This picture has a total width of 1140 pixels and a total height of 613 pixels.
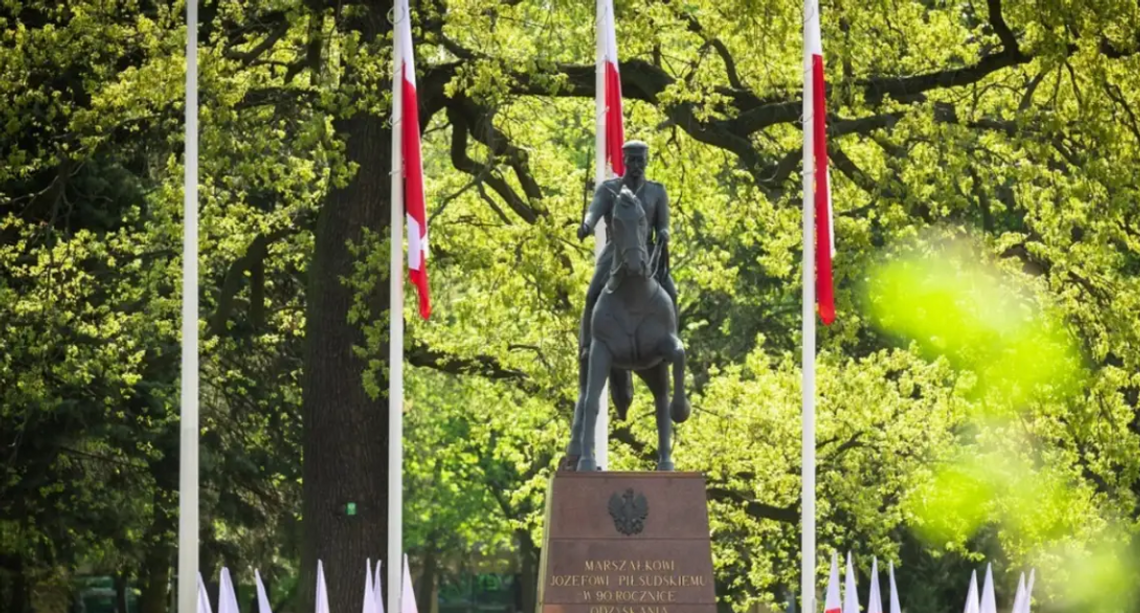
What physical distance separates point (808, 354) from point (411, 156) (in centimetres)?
375

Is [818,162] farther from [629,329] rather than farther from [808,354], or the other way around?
[629,329]

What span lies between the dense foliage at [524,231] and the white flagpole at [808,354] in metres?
2.28

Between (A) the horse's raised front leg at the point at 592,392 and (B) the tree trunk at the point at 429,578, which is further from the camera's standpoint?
(B) the tree trunk at the point at 429,578

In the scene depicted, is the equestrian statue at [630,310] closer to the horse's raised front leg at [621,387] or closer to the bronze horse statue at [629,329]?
the bronze horse statue at [629,329]

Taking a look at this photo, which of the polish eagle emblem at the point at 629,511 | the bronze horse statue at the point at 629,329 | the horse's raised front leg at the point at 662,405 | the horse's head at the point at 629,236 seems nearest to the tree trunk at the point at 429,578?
the horse's raised front leg at the point at 662,405

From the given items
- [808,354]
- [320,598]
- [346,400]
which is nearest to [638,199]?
[808,354]

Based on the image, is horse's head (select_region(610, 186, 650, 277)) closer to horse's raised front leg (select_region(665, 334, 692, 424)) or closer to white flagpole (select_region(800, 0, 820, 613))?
horse's raised front leg (select_region(665, 334, 692, 424))

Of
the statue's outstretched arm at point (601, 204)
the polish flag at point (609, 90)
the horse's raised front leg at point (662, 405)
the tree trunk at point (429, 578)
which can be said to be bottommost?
the horse's raised front leg at point (662, 405)

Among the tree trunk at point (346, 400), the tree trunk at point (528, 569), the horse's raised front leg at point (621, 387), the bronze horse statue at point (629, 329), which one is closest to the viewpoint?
the bronze horse statue at point (629, 329)

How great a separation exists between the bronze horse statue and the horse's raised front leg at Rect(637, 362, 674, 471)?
0.02 metres

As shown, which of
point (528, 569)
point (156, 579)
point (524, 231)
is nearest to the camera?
point (524, 231)

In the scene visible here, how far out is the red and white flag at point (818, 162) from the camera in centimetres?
→ 2069

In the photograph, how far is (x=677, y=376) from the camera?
1758 cm

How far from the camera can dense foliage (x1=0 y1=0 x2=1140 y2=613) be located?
76.9 feet
